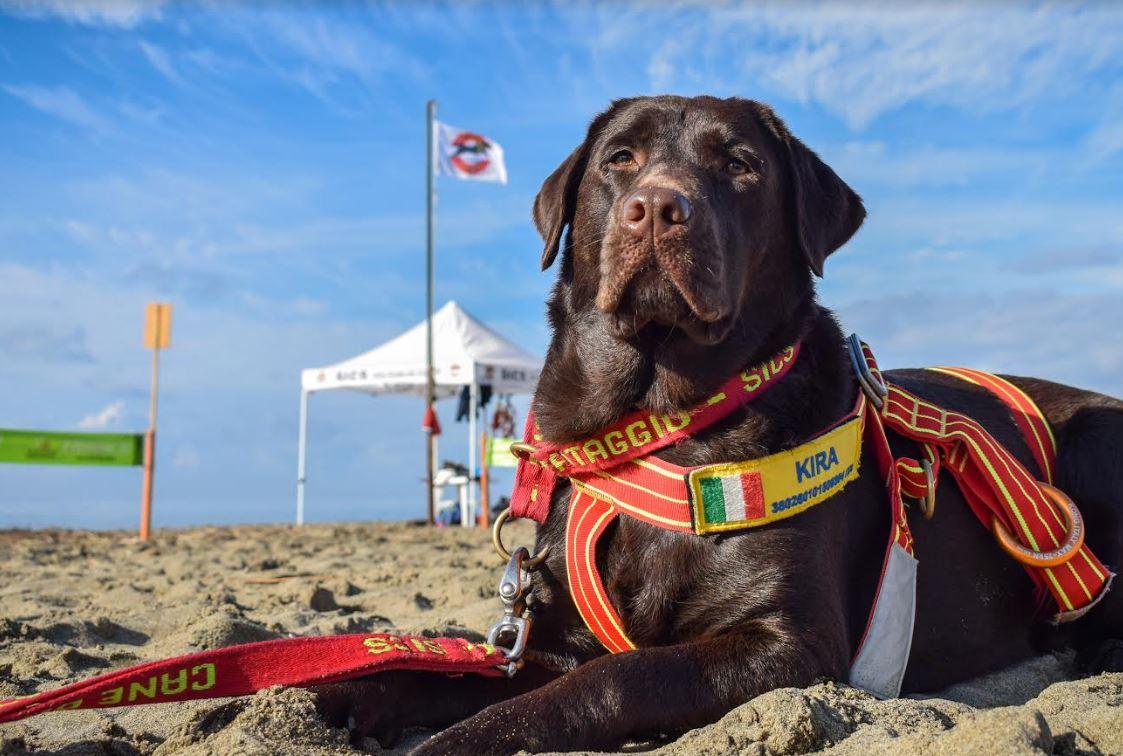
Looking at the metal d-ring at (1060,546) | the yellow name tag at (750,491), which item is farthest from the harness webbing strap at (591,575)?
the metal d-ring at (1060,546)

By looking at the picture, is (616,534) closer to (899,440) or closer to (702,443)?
(702,443)

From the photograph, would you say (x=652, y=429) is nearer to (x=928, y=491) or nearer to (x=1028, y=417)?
(x=928, y=491)

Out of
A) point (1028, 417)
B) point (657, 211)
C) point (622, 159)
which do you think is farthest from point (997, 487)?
point (622, 159)

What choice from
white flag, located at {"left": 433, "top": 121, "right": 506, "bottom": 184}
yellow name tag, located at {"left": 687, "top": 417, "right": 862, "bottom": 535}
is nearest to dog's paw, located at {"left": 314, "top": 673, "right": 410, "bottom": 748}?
yellow name tag, located at {"left": 687, "top": 417, "right": 862, "bottom": 535}

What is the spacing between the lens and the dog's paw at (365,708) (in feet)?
8.47

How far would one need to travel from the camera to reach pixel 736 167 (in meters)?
3.12

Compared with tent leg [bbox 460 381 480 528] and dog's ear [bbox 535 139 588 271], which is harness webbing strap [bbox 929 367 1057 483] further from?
tent leg [bbox 460 381 480 528]

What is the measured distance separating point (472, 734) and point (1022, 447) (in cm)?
259

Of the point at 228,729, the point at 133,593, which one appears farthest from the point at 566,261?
the point at 133,593

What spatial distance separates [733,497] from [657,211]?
829 millimetres

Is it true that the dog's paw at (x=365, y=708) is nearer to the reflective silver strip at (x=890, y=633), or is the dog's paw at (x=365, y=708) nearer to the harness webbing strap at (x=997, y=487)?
the reflective silver strip at (x=890, y=633)

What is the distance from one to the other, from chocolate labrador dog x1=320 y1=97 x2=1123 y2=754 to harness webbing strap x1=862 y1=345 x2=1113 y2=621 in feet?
0.37

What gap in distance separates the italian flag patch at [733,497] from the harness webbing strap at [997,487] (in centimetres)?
74

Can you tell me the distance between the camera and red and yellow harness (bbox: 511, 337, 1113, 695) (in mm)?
2711
